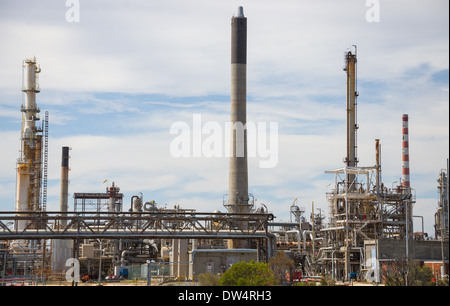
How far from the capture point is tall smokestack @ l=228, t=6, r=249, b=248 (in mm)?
64125

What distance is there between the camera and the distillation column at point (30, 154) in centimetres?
7488

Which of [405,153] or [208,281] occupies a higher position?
[405,153]

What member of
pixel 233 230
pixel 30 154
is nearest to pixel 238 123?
pixel 233 230

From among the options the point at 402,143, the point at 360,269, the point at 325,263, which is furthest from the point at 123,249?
the point at 402,143

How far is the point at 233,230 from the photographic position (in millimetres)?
56719

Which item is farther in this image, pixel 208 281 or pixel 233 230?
pixel 233 230

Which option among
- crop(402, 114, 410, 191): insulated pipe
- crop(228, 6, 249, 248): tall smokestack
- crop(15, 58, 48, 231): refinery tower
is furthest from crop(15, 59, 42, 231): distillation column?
crop(402, 114, 410, 191): insulated pipe

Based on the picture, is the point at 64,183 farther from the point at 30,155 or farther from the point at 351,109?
the point at 351,109

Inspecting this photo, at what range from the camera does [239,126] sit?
211 feet

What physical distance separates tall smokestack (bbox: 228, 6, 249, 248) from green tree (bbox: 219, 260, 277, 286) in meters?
27.2

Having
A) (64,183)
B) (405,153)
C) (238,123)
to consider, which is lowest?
(64,183)

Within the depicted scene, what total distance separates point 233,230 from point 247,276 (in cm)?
2104
